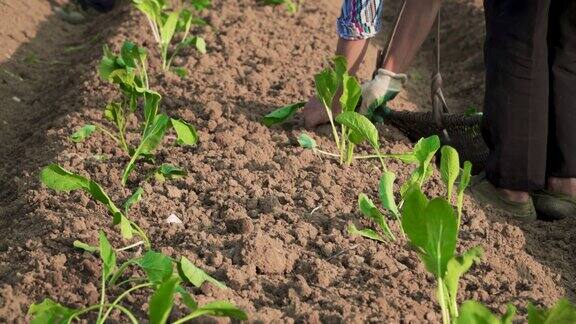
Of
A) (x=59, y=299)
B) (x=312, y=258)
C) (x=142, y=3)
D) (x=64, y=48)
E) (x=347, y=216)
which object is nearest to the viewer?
(x=59, y=299)

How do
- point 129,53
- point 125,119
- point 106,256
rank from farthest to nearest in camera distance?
point 129,53 < point 125,119 < point 106,256

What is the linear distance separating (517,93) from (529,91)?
0.13 feet

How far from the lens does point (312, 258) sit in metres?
2.74

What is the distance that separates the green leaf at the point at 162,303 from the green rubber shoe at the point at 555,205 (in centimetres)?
177

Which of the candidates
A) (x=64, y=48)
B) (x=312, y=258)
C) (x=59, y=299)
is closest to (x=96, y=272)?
(x=59, y=299)

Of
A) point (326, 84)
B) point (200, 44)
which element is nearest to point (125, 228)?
point (326, 84)

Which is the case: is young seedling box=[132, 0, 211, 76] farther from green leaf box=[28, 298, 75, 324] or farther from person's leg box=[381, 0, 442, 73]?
green leaf box=[28, 298, 75, 324]

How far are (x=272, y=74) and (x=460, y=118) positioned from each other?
3.22ft

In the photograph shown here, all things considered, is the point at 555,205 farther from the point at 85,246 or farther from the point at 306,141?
the point at 85,246

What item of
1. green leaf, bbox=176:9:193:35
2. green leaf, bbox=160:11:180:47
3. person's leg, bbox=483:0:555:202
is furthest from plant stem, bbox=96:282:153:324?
green leaf, bbox=176:9:193:35

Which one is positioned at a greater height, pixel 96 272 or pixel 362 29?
pixel 362 29

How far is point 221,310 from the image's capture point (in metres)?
2.21

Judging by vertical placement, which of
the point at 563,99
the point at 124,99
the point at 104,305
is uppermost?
the point at 563,99

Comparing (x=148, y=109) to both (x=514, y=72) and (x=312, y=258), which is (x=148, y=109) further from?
(x=514, y=72)
